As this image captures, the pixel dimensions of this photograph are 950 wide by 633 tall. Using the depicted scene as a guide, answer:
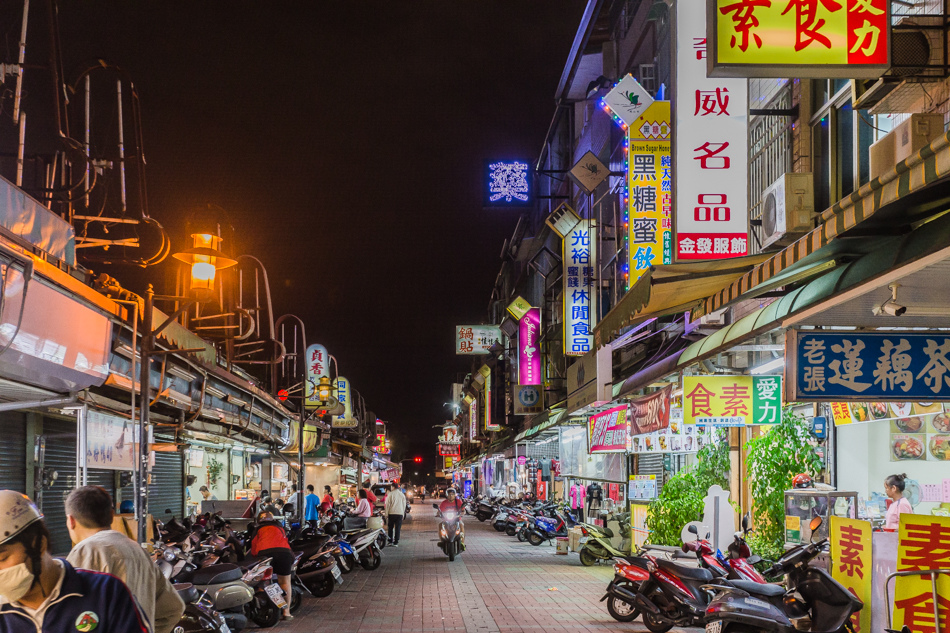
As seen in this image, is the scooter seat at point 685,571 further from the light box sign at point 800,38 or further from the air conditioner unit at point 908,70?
the light box sign at point 800,38

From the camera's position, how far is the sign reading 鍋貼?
7.50 metres

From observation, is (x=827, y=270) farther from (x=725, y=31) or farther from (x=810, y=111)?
(x=810, y=111)

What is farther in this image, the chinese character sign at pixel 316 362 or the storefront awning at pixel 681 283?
the chinese character sign at pixel 316 362

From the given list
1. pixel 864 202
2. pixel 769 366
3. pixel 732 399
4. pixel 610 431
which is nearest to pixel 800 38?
pixel 864 202

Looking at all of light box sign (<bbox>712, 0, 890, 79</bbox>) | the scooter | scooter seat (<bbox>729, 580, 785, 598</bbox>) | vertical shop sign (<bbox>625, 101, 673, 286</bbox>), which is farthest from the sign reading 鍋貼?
vertical shop sign (<bbox>625, 101, 673, 286</bbox>)

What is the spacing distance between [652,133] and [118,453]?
10.0 metres

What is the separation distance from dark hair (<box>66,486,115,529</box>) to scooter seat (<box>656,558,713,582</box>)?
7677mm

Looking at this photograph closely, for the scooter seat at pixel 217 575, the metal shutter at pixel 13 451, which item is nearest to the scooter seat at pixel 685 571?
the scooter seat at pixel 217 575

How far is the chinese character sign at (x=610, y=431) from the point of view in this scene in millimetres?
18562

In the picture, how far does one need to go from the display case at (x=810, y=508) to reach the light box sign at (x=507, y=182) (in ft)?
93.3

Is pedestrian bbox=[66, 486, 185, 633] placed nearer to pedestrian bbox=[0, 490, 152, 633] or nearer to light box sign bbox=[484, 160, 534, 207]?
pedestrian bbox=[0, 490, 152, 633]

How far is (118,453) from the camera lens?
11391 mm

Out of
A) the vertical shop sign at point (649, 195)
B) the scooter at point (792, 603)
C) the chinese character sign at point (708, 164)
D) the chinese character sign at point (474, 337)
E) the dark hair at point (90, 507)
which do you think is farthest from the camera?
the chinese character sign at point (474, 337)

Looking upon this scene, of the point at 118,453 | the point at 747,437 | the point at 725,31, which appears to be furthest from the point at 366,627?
the point at 725,31
